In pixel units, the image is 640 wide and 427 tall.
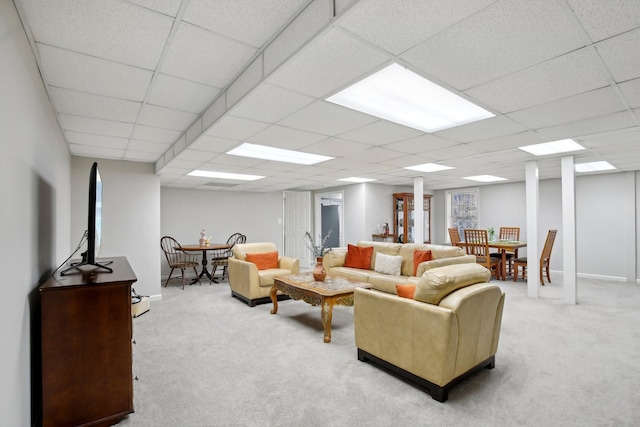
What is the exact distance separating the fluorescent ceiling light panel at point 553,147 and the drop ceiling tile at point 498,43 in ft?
8.34

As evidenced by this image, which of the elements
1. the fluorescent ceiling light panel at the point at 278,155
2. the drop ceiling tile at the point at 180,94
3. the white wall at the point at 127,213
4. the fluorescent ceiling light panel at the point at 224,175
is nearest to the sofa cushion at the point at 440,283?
the drop ceiling tile at the point at 180,94

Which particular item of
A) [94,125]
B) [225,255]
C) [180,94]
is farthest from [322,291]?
[225,255]

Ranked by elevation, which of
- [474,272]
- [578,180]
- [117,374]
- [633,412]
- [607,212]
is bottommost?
[633,412]

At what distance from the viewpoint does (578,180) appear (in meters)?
6.86

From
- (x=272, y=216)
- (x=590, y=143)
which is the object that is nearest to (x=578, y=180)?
(x=590, y=143)

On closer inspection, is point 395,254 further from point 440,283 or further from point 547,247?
point 547,247

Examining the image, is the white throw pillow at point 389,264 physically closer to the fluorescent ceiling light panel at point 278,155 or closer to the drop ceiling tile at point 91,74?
the fluorescent ceiling light panel at point 278,155

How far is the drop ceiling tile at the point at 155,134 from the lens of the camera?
3.42 meters

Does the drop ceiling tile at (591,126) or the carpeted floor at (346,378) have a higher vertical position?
the drop ceiling tile at (591,126)

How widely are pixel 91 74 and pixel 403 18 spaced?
6.86 ft

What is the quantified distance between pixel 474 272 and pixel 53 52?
3.28 meters

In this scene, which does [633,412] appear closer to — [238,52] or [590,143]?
[590,143]

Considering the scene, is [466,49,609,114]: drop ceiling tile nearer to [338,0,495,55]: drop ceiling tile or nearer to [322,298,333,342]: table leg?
[338,0,495,55]: drop ceiling tile

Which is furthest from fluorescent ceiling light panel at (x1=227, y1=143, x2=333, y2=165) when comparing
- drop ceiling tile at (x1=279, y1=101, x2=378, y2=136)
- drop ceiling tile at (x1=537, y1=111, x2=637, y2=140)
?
drop ceiling tile at (x1=537, y1=111, x2=637, y2=140)
